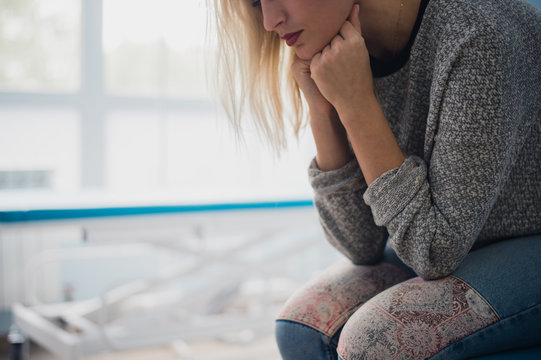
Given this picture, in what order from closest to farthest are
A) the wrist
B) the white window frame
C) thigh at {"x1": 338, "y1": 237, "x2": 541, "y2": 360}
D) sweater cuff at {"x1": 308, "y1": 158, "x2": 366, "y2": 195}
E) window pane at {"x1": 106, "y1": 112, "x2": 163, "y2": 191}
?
thigh at {"x1": 338, "y1": 237, "x2": 541, "y2": 360}, the wrist, sweater cuff at {"x1": 308, "y1": 158, "x2": 366, "y2": 195}, the white window frame, window pane at {"x1": 106, "y1": 112, "x2": 163, "y2": 191}

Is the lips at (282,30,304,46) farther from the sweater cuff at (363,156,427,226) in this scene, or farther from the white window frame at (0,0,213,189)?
the white window frame at (0,0,213,189)

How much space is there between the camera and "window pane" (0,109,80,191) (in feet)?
7.37

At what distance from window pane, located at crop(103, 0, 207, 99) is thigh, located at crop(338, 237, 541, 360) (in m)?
1.97

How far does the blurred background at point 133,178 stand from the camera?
151cm

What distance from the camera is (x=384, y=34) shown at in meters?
0.82

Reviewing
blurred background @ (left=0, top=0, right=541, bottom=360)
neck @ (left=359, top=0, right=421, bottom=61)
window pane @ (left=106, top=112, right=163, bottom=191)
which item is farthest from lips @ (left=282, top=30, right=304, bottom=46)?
window pane @ (left=106, top=112, right=163, bottom=191)

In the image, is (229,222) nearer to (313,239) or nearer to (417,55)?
(313,239)

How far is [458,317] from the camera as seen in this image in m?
0.61

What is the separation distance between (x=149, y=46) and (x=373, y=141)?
6.68 feet

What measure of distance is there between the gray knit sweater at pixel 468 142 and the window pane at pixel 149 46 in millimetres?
1846

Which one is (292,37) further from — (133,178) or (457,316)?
(133,178)

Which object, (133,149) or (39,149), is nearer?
(39,149)

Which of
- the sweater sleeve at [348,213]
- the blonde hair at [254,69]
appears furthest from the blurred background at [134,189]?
the sweater sleeve at [348,213]

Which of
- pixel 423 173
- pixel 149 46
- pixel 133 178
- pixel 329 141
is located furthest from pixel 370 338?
pixel 149 46
